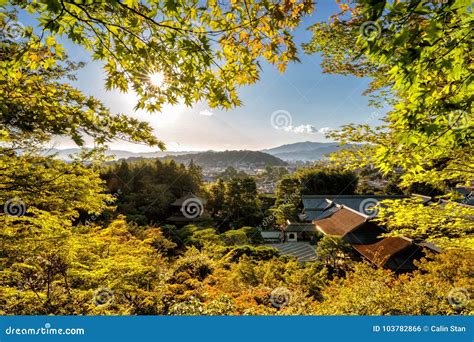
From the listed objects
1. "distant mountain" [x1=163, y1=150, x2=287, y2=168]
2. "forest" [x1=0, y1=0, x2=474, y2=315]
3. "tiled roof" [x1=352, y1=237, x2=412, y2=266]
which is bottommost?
"tiled roof" [x1=352, y1=237, x2=412, y2=266]

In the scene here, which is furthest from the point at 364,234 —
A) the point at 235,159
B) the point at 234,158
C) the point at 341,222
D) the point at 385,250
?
the point at 234,158

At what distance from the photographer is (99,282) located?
545 centimetres

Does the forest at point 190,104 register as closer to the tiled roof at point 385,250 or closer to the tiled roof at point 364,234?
the tiled roof at point 385,250

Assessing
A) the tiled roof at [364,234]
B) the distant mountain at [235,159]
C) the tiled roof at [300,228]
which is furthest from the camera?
the distant mountain at [235,159]

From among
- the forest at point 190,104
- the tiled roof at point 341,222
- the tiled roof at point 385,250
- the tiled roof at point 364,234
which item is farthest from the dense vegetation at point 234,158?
the forest at point 190,104

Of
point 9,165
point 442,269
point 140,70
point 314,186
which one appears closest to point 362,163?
point 140,70

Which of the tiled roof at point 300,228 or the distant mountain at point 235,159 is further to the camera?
the distant mountain at point 235,159

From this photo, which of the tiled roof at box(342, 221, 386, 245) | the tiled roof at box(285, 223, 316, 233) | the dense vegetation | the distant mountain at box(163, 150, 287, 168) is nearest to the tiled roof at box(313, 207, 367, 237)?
the tiled roof at box(342, 221, 386, 245)

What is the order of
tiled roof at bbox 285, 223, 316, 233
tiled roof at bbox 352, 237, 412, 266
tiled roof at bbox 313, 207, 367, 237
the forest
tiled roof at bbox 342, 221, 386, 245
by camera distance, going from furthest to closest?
1. tiled roof at bbox 285, 223, 316, 233
2. tiled roof at bbox 313, 207, 367, 237
3. tiled roof at bbox 342, 221, 386, 245
4. tiled roof at bbox 352, 237, 412, 266
5. the forest

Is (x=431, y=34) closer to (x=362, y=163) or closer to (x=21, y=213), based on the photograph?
(x=362, y=163)

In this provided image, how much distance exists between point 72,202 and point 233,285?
22.3 feet

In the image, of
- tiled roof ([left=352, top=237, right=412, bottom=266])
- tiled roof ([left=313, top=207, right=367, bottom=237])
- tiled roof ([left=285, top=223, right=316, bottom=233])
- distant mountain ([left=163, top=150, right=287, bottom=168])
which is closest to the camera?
tiled roof ([left=352, top=237, right=412, bottom=266])

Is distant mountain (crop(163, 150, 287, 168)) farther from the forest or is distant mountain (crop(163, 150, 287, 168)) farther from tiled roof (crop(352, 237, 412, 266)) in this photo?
the forest

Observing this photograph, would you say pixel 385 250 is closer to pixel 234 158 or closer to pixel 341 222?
pixel 341 222
